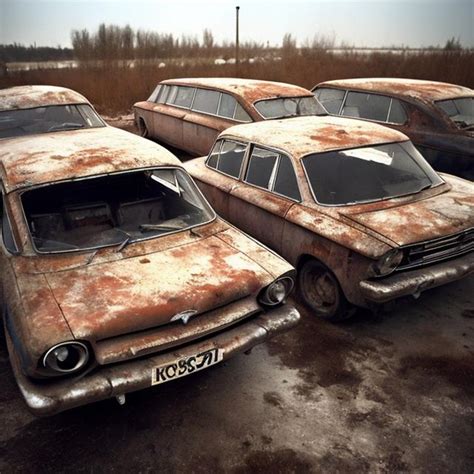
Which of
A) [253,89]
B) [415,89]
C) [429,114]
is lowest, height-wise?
[429,114]

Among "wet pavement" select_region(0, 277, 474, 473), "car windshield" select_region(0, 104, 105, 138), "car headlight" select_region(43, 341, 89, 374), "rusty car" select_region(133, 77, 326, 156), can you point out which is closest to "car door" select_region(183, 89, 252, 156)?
"rusty car" select_region(133, 77, 326, 156)

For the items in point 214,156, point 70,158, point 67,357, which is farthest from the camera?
point 214,156

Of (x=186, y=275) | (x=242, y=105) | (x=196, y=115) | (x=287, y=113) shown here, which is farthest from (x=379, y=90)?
(x=186, y=275)

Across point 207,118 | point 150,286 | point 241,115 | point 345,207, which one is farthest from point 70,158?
point 207,118

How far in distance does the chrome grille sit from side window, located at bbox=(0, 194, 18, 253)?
119 inches

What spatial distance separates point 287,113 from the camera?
7.43 metres

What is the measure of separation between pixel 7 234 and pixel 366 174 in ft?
10.7

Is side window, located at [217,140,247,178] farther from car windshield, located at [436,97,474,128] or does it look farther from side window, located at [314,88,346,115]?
car windshield, located at [436,97,474,128]

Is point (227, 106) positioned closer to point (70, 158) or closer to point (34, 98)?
point (34, 98)

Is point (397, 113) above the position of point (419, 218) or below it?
above

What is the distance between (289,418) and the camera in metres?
2.93

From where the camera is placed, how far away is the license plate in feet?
8.36

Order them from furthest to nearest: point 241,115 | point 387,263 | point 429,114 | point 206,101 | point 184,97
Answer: point 184,97
point 206,101
point 241,115
point 429,114
point 387,263

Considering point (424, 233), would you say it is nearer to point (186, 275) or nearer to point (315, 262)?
point (315, 262)
